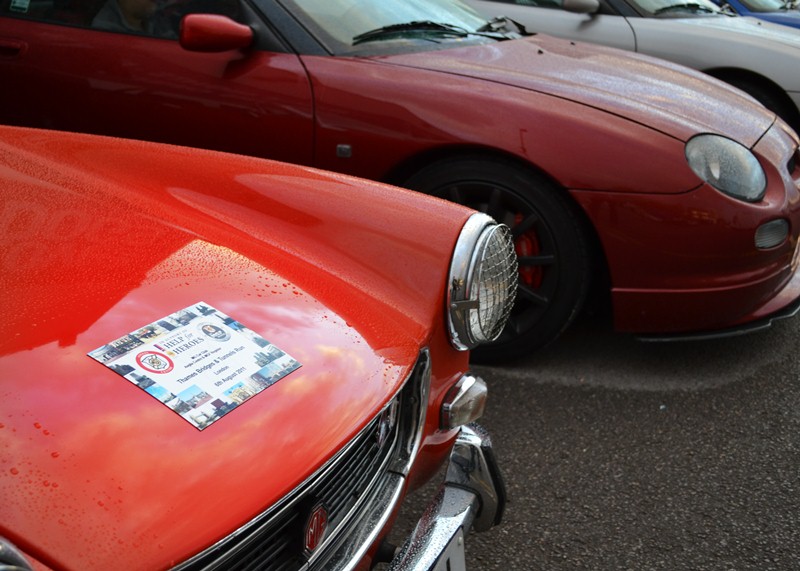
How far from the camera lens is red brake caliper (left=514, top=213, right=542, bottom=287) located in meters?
2.96

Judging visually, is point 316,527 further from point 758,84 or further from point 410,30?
point 758,84

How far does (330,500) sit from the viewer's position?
1.38 meters

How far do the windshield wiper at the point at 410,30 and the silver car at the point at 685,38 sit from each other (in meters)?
1.66

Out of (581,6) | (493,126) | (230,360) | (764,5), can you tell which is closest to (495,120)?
(493,126)

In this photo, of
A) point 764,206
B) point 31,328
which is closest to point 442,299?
point 31,328

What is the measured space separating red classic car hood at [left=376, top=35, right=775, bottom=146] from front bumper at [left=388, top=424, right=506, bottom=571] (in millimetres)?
1483

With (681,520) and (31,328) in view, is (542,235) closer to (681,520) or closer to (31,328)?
(681,520)

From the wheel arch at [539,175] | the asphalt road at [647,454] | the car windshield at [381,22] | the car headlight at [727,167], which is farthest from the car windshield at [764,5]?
the wheel arch at [539,175]

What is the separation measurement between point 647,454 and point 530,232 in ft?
2.63

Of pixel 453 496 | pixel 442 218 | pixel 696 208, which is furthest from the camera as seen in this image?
pixel 696 208

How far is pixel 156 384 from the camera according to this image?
4.11ft

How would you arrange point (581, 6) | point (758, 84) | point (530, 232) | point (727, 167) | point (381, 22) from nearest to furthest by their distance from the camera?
point (727, 167)
point (530, 232)
point (381, 22)
point (581, 6)
point (758, 84)

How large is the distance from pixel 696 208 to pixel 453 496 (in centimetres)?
147

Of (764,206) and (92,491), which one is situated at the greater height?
(92,491)
